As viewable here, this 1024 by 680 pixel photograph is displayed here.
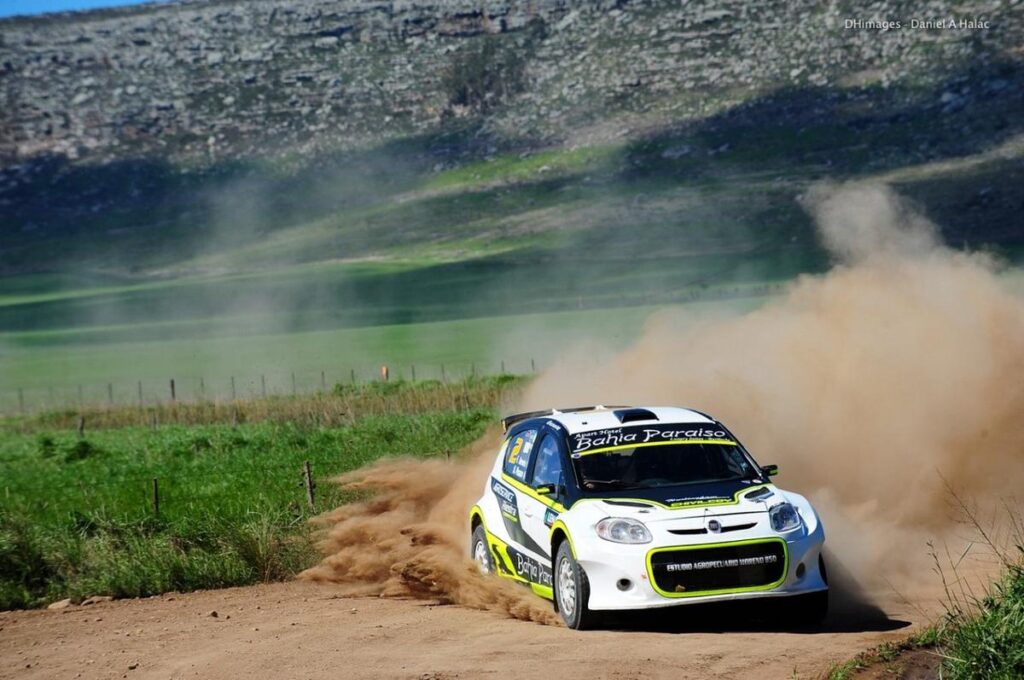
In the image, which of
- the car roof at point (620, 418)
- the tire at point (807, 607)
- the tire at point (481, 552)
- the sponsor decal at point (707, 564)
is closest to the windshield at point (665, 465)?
the car roof at point (620, 418)

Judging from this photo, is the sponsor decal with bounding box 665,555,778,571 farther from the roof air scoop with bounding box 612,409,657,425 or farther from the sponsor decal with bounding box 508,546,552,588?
the roof air scoop with bounding box 612,409,657,425

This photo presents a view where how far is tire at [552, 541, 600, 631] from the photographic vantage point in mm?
13086

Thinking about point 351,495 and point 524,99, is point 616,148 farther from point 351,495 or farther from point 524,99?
point 351,495

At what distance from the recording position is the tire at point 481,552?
15.4m

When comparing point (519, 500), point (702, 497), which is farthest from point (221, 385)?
point (702, 497)

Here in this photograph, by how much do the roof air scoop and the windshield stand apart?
18.7 inches

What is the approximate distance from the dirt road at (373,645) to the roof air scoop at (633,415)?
2027mm

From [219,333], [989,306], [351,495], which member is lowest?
[219,333]

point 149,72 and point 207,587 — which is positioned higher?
point 149,72

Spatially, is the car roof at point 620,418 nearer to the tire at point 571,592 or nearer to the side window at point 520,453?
the side window at point 520,453

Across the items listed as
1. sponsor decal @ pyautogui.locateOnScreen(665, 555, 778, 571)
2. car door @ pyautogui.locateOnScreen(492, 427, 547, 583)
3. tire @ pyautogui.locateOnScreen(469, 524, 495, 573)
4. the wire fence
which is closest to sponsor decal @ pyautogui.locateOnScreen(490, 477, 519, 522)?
car door @ pyautogui.locateOnScreen(492, 427, 547, 583)

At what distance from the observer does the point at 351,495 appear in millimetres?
21812

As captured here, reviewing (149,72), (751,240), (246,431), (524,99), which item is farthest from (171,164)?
(246,431)

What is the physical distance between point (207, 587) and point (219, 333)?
3385 inches
